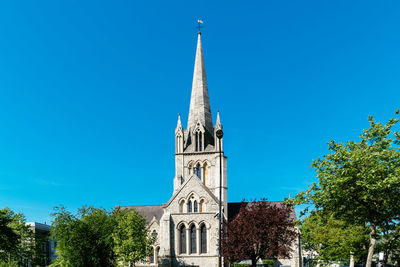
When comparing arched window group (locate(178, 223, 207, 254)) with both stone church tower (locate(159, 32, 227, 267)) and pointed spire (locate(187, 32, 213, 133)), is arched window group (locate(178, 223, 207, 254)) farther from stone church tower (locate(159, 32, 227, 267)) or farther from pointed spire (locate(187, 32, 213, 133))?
pointed spire (locate(187, 32, 213, 133))

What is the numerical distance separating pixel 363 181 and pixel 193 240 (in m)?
31.4

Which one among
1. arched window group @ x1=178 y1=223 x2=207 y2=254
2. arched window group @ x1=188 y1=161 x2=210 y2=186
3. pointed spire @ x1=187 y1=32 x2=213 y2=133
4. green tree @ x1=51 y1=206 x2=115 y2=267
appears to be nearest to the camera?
green tree @ x1=51 y1=206 x2=115 y2=267

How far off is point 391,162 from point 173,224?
32.5 m

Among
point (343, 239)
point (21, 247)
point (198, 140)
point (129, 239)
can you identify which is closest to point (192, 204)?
point (129, 239)

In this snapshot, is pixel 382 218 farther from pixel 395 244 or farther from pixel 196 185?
pixel 196 185

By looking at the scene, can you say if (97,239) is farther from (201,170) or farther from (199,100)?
(199,100)

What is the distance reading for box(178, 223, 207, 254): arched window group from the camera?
149 feet

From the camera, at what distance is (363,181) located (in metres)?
17.9

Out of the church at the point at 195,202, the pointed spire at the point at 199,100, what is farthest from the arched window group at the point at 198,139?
the pointed spire at the point at 199,100

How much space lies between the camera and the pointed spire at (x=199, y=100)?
54938 mm

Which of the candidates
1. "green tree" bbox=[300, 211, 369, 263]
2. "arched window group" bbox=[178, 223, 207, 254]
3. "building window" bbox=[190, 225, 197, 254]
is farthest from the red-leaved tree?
"building window" bbox=[190, 225, 197, 254]

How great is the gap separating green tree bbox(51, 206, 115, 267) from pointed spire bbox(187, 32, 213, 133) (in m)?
19.5

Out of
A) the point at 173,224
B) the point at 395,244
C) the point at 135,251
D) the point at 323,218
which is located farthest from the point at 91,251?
the point at 395,244

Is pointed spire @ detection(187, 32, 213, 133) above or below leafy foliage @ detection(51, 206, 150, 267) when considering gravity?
above
